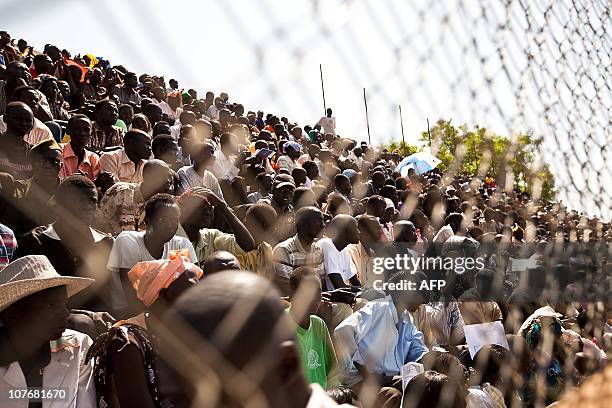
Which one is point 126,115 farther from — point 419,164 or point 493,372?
point 419,164

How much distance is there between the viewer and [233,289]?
1.02 metres

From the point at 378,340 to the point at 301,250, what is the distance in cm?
101

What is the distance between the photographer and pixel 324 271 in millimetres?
4840

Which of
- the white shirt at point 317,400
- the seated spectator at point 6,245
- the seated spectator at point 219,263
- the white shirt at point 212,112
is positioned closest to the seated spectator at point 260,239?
the seated spectator at point 219,263

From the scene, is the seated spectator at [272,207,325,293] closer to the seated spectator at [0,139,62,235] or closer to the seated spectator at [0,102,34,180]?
the seated spectator at [0,139,62,235]

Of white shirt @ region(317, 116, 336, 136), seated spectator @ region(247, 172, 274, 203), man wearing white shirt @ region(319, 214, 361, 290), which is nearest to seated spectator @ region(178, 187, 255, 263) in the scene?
man wearing white shirt @ region(319, 214, 361, 290)

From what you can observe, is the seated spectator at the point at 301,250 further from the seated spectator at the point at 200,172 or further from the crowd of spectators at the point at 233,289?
the seated spectator at the point at 200,172

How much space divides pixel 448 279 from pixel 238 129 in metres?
5.25

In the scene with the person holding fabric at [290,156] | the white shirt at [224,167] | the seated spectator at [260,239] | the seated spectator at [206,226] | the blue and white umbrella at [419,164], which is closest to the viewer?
the seated spectator at [206,226]

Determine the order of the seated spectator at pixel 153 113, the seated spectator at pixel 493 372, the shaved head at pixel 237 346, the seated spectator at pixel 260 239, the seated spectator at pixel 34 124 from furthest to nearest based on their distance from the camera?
the seated spectator at pixel 153 113
the seated spectator at pixel 34 124
the seated spectator at pixel 260 239
the seated spectator at pixel 493 372
the shaved head at pixel 237 346

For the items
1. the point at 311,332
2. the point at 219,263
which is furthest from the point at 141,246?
the point at 311,332

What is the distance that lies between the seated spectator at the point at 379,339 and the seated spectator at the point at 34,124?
242cm

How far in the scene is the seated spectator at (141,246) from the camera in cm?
329

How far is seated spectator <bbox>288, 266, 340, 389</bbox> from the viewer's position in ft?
11.4
